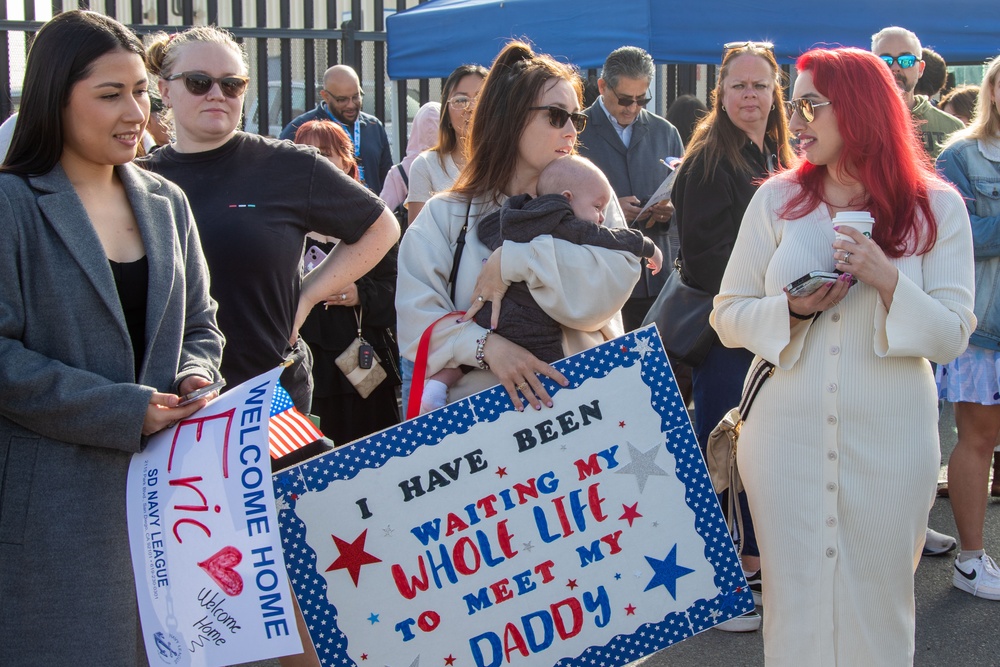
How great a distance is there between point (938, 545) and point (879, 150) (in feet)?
7.85

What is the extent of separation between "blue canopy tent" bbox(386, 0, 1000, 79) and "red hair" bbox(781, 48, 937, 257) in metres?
3.89

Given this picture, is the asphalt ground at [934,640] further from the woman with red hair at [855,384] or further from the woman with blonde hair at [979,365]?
the woman with red hair at [855,384]

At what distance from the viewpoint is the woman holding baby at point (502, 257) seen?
2645 millimetres

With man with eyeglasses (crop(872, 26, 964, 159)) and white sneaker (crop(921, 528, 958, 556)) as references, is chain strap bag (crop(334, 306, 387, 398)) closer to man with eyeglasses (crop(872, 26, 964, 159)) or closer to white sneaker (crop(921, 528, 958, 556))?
white sneaker (crop(921, 528, 958, 556))

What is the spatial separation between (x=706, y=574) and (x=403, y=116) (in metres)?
7.73

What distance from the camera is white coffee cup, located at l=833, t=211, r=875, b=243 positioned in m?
2.59

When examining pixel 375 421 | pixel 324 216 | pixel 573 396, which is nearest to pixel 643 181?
pixel 375 421

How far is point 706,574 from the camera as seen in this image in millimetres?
2562

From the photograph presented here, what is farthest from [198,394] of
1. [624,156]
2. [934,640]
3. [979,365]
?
[624,156]

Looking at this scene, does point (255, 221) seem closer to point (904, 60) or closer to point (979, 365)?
point (979, 365)

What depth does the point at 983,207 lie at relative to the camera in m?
4.12

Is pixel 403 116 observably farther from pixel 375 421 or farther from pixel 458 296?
pixel 458 296

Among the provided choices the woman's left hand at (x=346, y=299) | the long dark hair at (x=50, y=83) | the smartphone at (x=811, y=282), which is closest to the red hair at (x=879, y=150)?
the smartphone at (x=811, y=282)

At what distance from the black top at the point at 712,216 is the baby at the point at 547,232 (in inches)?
50.8
